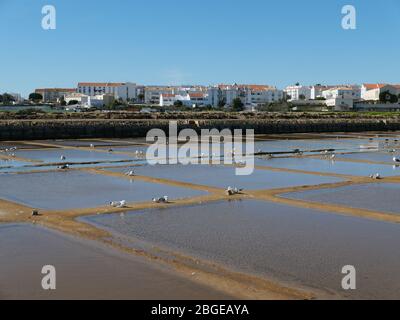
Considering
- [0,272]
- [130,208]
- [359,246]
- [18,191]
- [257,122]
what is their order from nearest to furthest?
[0,272]
[359,246]
[130,208]
[18,191]
[257,122]

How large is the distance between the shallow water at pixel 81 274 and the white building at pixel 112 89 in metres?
157

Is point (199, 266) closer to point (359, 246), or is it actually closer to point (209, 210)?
point (359, 246)

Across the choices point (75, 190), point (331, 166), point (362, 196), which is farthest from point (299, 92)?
point (75, 190)

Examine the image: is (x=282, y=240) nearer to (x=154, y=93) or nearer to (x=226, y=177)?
(x=226, y=177)

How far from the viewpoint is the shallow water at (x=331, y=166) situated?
21.4 metres

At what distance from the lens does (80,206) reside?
1305cm

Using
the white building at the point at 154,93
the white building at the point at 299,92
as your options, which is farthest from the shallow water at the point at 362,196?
the white building at the point at 299,92

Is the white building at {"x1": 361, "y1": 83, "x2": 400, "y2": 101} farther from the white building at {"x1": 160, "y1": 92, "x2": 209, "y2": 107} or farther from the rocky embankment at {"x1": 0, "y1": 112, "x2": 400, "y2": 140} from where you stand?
the rocky embankment at {"x1": 0, "y1": 112, "x2": 400, "y2": 140}

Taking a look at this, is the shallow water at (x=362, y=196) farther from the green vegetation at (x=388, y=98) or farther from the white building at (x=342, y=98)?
the green vegetation at (x=388, y=98)

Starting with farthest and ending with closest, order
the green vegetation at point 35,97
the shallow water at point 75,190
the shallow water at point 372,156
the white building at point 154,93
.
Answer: the green vegetation at point 35,97 < the white building at point 154,93 < the shallow water at point 372,156 < the shallow water at point 75,190

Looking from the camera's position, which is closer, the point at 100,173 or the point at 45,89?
the point at 100,173
